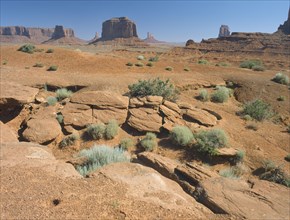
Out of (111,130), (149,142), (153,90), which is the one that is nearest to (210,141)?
(149,142)

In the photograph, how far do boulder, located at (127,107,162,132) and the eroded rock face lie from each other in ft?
468

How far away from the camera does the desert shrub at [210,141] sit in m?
8.55

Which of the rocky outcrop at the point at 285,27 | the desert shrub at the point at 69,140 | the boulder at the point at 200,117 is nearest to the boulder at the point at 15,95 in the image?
the desert shrub at the point at 69,140

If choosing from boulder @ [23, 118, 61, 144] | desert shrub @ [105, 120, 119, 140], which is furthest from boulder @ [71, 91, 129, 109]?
boulder @ [23, 118, 61, 144]

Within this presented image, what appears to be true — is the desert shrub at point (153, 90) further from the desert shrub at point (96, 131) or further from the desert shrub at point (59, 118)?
the desert shrub at point (59, 118)

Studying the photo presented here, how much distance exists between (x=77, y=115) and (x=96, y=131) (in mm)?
1263

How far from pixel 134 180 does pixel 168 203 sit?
83 centimetres

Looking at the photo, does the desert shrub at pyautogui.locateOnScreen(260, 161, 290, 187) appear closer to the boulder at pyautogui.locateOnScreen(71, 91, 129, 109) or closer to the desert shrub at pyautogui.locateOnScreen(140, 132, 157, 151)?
the desert shrub at pyautogui.locateOnScreen(140, 132, 157, 151)

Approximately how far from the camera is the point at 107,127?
9.47 metres

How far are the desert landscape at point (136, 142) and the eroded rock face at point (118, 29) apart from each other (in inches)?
5255

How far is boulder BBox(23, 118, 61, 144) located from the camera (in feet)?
28.4

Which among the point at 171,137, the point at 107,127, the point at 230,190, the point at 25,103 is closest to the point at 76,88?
the point at 25,103

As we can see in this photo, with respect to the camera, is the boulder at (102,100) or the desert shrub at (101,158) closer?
the desert shrub at (101,158)

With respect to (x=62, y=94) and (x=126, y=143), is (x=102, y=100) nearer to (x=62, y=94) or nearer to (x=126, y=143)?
(x=62, y=94)
